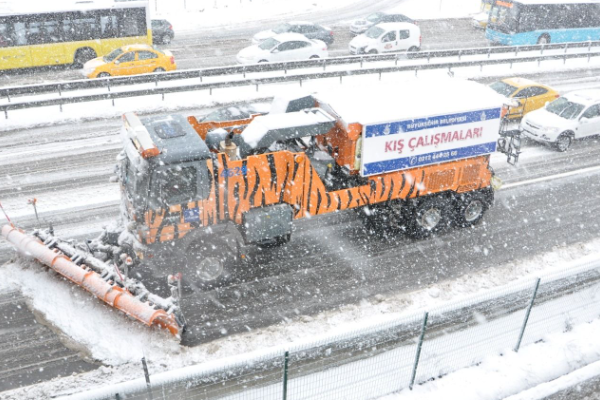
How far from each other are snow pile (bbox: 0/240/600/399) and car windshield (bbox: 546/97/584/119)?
8.85 metres

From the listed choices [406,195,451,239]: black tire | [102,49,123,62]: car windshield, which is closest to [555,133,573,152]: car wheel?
[406,195,451,239]: black tire

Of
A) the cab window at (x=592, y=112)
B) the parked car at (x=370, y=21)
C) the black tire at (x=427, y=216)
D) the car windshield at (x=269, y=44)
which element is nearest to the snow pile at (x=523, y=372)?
the black tire at (x=427, y=216)

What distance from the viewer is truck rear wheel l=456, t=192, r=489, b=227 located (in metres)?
13.2

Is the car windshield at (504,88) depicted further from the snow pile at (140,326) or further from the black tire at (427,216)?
the snow pile at (140,326)

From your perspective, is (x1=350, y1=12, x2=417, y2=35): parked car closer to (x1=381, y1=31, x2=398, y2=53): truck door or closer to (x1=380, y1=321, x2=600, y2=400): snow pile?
(x1=381, y1=31, x2=398, y2=53): truck door

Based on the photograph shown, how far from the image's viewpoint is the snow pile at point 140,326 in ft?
29.3

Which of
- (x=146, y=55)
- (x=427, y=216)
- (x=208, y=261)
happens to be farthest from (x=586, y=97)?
(x=146, y=55)

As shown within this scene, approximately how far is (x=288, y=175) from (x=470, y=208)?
5.14 m

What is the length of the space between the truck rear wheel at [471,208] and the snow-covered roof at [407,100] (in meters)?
2.23

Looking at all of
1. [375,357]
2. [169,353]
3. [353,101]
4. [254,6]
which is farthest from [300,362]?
[254,6]

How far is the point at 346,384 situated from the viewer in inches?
328

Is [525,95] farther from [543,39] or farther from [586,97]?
[543,39]

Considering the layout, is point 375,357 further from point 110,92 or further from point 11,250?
point 110,92

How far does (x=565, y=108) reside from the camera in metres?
18.7
